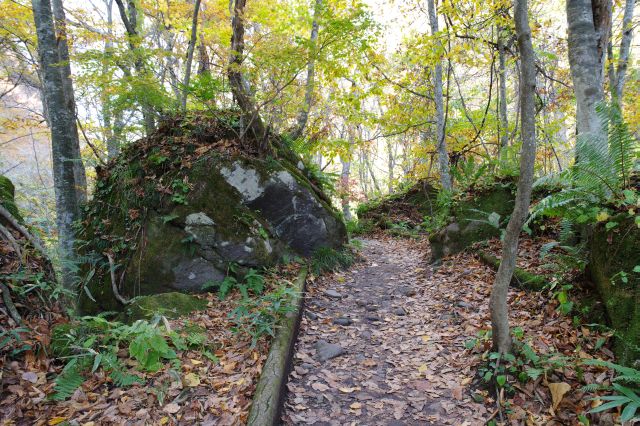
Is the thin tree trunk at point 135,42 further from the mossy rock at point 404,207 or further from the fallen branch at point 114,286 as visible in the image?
the mossy rock at point 404,207

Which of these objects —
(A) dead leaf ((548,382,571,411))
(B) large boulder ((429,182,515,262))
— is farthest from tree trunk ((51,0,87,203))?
(A) dead leaf ((548,382,571,411))

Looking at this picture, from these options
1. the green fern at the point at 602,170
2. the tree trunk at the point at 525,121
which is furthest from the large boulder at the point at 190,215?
the green fern at the point at 602,170

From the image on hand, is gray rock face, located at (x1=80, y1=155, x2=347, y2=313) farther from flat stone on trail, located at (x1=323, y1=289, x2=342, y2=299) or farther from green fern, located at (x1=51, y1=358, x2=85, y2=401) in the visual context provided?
green fern, located at (x1=51, y1=358, x2=85, y2=401)

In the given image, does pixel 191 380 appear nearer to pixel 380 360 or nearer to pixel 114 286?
pixel 380 360

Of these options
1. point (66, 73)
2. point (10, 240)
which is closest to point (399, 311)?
point (10, 240)

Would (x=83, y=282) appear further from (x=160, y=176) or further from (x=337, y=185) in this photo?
(x=337, y=185)

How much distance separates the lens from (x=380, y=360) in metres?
3.91

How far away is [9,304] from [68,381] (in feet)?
2.95

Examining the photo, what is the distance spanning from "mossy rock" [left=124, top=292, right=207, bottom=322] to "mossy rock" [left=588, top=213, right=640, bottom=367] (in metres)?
4.56

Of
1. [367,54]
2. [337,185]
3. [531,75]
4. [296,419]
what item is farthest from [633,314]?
[337,185]

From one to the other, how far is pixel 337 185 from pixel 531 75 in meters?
12.7

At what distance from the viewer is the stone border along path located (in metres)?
3.05

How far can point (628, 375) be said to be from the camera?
226cm

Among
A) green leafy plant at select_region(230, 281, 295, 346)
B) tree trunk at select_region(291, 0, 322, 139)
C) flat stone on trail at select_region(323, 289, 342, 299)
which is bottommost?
flat stone on trail at select_region(323, 289, 342, 299)
